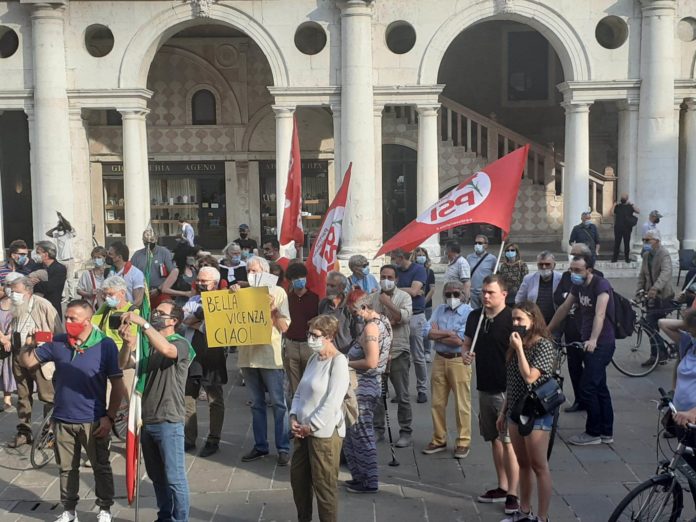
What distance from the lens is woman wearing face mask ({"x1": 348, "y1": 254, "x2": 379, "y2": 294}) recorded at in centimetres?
1000

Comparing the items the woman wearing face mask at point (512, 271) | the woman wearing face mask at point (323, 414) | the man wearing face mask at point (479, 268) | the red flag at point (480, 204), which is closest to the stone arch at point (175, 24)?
the man wearing face mask at point (479, 268)

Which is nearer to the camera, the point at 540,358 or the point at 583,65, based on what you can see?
the point at 540,358

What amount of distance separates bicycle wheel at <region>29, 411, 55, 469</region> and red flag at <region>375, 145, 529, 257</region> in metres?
3.95

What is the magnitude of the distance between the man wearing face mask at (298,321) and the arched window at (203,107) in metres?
17.2

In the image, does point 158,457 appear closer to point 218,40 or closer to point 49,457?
point 49,457

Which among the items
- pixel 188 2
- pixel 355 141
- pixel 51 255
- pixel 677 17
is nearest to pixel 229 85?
pixel 188 2

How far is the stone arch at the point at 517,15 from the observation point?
20.4 metres

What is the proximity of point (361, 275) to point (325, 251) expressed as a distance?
0.67 m

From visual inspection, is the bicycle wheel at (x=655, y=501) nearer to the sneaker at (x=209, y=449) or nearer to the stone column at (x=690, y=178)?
the sneaker at (x=209, y=449)

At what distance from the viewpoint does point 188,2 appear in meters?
20.4

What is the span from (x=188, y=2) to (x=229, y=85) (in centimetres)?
526

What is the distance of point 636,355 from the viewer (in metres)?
13.2

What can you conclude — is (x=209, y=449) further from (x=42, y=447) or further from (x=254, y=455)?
(x=42, y=447)

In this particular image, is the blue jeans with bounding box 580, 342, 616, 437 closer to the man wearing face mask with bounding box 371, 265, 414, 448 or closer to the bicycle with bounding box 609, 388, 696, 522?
the man wearing face mask with bounding box 371, 265, 414, 448
